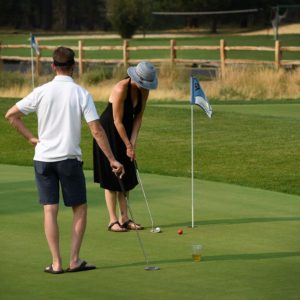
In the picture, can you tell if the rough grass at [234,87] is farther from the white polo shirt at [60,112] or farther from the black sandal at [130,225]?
the white polo shirt at [60,112]

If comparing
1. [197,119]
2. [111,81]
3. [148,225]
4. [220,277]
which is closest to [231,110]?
[197,119]

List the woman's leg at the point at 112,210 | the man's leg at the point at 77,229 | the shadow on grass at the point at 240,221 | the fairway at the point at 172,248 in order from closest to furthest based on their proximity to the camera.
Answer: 1. the fairway at the point at 172,248
2. the man's leg at the point at 77,229
3. the woman's leg at the point at 112,210
4. the shadow on grass at the point at 240,221

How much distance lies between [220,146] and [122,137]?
27.6 ft

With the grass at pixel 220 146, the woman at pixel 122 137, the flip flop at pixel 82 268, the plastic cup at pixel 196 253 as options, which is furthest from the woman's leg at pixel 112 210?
the grass at pixel 220 146

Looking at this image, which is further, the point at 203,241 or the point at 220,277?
the point at 203,241

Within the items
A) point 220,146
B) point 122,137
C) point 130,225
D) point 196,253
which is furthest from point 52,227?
point 220,146

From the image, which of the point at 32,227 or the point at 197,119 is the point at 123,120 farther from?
Result: the point at 197,119

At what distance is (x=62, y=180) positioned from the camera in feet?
27.4

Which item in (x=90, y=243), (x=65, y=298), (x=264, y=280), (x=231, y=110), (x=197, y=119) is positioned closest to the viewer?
(x=65, y=298)

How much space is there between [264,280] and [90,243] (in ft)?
6.72

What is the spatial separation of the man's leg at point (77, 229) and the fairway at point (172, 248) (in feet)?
0.42

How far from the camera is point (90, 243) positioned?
32.0 feet

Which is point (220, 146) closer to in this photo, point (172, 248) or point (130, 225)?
point (130, 225)

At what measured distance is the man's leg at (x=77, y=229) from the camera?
8.47 metres
